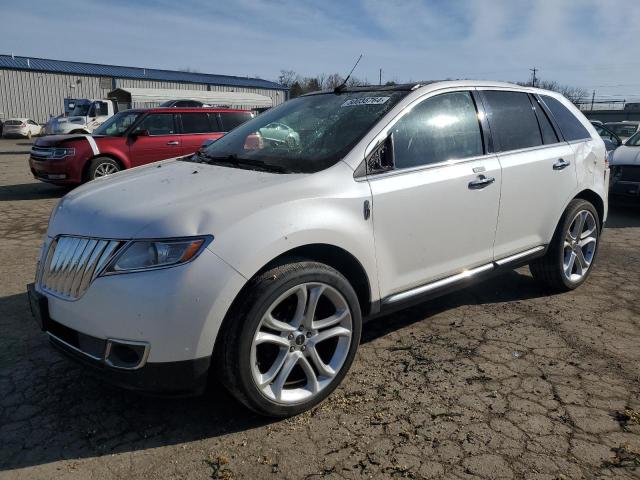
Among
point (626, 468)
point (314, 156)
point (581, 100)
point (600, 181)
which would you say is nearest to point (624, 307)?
point (600, 181)

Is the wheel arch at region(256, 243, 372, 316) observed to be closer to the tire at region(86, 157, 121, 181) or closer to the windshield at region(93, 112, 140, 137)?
the tire at region(86, 157, 121, 181)

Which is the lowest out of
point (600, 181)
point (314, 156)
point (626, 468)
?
point (626, 468)

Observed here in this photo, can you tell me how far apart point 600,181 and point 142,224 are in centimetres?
404

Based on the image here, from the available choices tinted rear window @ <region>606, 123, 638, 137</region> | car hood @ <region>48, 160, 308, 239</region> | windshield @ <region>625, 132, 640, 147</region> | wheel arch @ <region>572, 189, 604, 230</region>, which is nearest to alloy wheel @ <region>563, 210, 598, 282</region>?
wheel arch @ <region>572, 189, 604, 230</region>

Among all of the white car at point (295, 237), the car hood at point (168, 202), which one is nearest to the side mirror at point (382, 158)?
the white car at point (295, 237)

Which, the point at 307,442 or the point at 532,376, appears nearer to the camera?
the point at 307,442

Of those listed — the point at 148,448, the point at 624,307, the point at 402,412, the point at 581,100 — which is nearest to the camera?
the point at 148,448

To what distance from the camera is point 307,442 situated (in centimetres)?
247

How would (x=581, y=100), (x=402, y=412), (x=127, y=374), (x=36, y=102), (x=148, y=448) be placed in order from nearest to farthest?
(x=127, y=374) < (x=148, y=448) < (x=402, y=412) < (x=36, y=102) < (x=581, y=100)

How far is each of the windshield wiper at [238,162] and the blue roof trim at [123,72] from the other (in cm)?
3711

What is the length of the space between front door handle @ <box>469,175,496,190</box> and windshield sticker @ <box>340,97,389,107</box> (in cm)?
80

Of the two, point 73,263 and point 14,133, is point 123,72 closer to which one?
point 14,133

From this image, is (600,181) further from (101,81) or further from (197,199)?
(101,81)

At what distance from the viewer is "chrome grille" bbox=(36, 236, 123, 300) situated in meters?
2.35
